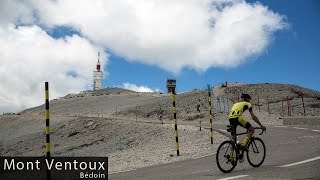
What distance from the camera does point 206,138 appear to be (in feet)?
71.1

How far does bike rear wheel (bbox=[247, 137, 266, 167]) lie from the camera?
10961 mm

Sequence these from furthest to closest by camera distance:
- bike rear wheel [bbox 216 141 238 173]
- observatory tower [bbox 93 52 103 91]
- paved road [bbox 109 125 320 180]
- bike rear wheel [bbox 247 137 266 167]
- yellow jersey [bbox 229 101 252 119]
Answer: observatory tower [bbox 93 52 103 91]
bike rear wheel [bbox 247 137 266 167]
yellow jersey [bbox 229 101 252 119]
bike rear wheel [bbox 216 141 238 173]
paved road [bbox 109 125 320 180]

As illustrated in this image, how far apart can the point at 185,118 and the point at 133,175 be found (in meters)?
35.2

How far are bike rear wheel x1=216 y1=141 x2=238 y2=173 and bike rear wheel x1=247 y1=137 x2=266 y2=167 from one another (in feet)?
1.92

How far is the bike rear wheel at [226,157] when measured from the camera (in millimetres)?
10414

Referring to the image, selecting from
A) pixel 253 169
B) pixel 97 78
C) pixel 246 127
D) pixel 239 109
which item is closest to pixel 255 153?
pixel 253 169

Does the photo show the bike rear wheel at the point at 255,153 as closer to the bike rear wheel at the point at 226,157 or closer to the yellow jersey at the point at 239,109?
the bike rear wheel at the point at 226,157

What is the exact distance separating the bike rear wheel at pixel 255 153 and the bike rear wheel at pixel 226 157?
1.92 ft

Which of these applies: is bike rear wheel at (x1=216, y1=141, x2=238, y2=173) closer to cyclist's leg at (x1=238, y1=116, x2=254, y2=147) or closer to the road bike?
the road bike

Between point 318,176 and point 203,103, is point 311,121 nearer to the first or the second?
point 318,176

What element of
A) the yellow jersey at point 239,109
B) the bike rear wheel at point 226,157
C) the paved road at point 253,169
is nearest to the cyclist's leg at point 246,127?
the yellow jersey at point 239,109

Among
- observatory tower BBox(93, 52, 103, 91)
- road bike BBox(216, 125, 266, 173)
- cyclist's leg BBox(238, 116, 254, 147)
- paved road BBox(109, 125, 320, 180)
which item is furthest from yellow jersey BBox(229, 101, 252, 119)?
observatory tower BBox(93, 52, 103, 91)

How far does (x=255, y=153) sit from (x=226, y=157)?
103 cm

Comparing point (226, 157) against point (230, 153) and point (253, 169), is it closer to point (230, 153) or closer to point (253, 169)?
point (230, 153)
